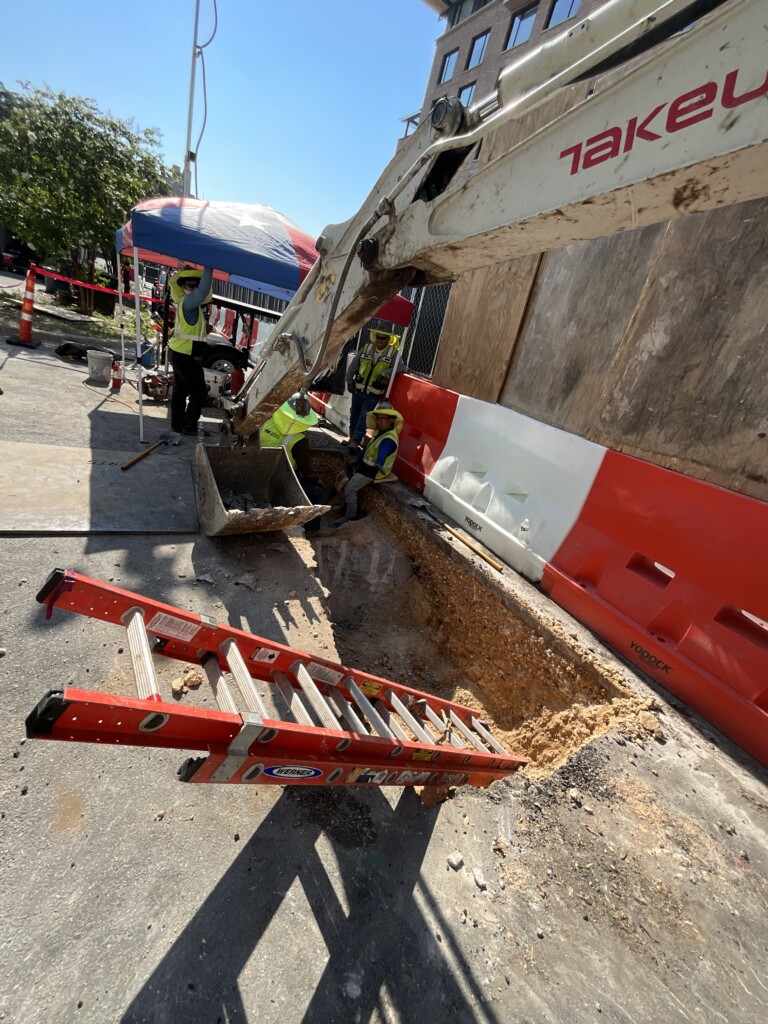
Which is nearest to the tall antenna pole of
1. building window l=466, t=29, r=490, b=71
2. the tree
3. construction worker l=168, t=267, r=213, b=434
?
the tree

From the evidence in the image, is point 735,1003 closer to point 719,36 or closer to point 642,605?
point 642,605

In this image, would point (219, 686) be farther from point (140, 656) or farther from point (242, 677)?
point (140, 656)

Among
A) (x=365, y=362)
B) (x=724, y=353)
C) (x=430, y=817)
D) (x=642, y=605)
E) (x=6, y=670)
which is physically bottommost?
(x=430, y=817)

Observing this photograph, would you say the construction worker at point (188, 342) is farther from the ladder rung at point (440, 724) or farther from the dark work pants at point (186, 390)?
the ladder rung at point (440, 724)

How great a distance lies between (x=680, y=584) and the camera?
291 centimetres

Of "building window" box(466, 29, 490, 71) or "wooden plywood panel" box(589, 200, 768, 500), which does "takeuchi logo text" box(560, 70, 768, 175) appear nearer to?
"wooden plywood panel" box(589, 200, 768, 500)

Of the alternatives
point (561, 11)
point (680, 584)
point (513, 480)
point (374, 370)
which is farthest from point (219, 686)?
point (561, 11)

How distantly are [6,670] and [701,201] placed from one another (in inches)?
139

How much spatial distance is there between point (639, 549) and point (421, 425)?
322cm

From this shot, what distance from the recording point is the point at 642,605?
305cm

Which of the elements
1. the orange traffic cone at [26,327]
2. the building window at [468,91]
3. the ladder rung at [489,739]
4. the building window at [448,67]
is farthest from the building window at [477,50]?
the ladder rung at [489,739]

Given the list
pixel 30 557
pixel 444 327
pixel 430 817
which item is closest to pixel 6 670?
pixel 30 557

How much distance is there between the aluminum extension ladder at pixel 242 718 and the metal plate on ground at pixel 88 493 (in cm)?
204

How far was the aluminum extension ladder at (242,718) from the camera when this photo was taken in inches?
49.9
